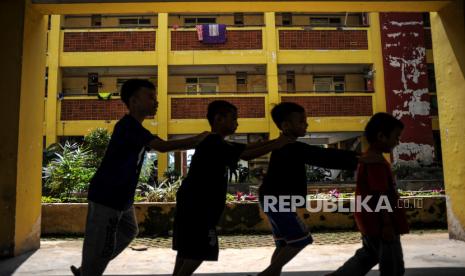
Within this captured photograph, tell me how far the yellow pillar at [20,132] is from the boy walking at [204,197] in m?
3.10

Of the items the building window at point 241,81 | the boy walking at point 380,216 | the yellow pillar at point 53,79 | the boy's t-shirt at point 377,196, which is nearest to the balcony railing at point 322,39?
the building window at point 241,81

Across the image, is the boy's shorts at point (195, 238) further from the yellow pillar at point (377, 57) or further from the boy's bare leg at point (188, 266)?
the yellow pillar at point (377, 57)

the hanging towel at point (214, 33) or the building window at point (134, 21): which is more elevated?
the building window at point (134, 21)

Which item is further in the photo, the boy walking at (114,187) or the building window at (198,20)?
the building window at (198,20)

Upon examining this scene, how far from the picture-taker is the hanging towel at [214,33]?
1792 centimetres

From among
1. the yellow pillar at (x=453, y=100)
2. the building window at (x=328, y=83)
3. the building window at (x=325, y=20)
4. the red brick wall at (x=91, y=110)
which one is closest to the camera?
the yellow pillar at (x=453, y=100)

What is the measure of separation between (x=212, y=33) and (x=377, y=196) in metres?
16.0

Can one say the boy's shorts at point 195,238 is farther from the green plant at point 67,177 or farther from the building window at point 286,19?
the building window at point 286,19

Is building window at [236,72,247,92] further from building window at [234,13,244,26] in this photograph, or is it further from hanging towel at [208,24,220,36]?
hanging towel at [208,24,220,36]

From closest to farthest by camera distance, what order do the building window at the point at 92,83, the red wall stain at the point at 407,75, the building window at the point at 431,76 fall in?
the red wall stain at the point at 407,75 → the building window at the point at 431,76 → the building window at the point at 92,83

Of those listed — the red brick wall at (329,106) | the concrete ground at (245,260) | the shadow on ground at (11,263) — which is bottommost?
the concrete ground at (245,260)

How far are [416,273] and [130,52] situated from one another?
15894 millimetres

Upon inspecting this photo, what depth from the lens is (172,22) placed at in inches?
796

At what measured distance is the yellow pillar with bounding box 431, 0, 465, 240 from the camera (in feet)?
18.9
